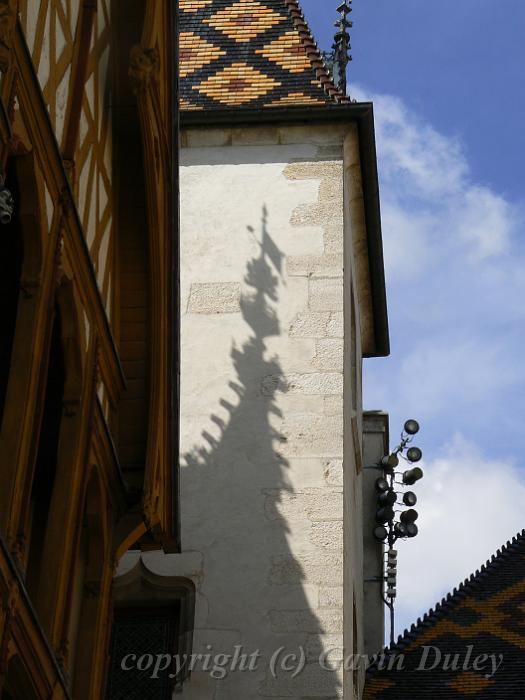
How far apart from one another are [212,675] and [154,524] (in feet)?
7.40

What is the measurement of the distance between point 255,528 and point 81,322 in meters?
3.65

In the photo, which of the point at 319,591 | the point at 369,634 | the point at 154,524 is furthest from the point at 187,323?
the point at 369,634

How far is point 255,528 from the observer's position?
396 inches

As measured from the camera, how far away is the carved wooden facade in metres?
5.73

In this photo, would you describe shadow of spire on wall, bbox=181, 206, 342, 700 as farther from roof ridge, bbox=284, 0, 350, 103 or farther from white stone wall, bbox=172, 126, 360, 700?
roof ridge, bbox=284, 0, 350, 103

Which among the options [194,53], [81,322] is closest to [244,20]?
[194,53]

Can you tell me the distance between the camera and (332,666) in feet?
31.3

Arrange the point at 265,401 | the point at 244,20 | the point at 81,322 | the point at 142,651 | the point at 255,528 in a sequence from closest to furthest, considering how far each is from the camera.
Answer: the point at 81,322, the point at 142,651, the point at 255,528, the point at 265,401, the point at 244,20

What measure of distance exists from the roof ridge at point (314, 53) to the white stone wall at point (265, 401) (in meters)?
0.39

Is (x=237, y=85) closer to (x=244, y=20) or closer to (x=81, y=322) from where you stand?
(x=244, y=20)

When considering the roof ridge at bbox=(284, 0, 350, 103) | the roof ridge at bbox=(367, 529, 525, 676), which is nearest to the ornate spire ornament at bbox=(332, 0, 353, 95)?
the roof ridge at bbox=(284, 0, 350, 103)

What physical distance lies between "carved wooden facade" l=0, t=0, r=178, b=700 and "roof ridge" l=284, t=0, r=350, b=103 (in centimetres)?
376

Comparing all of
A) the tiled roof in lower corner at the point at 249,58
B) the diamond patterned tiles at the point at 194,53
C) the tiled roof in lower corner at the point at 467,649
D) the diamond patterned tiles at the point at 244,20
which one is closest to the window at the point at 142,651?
the tiled roof in lower corner at the point at 467,649

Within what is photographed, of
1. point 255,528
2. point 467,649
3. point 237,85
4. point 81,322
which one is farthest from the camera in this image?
point 467,649
